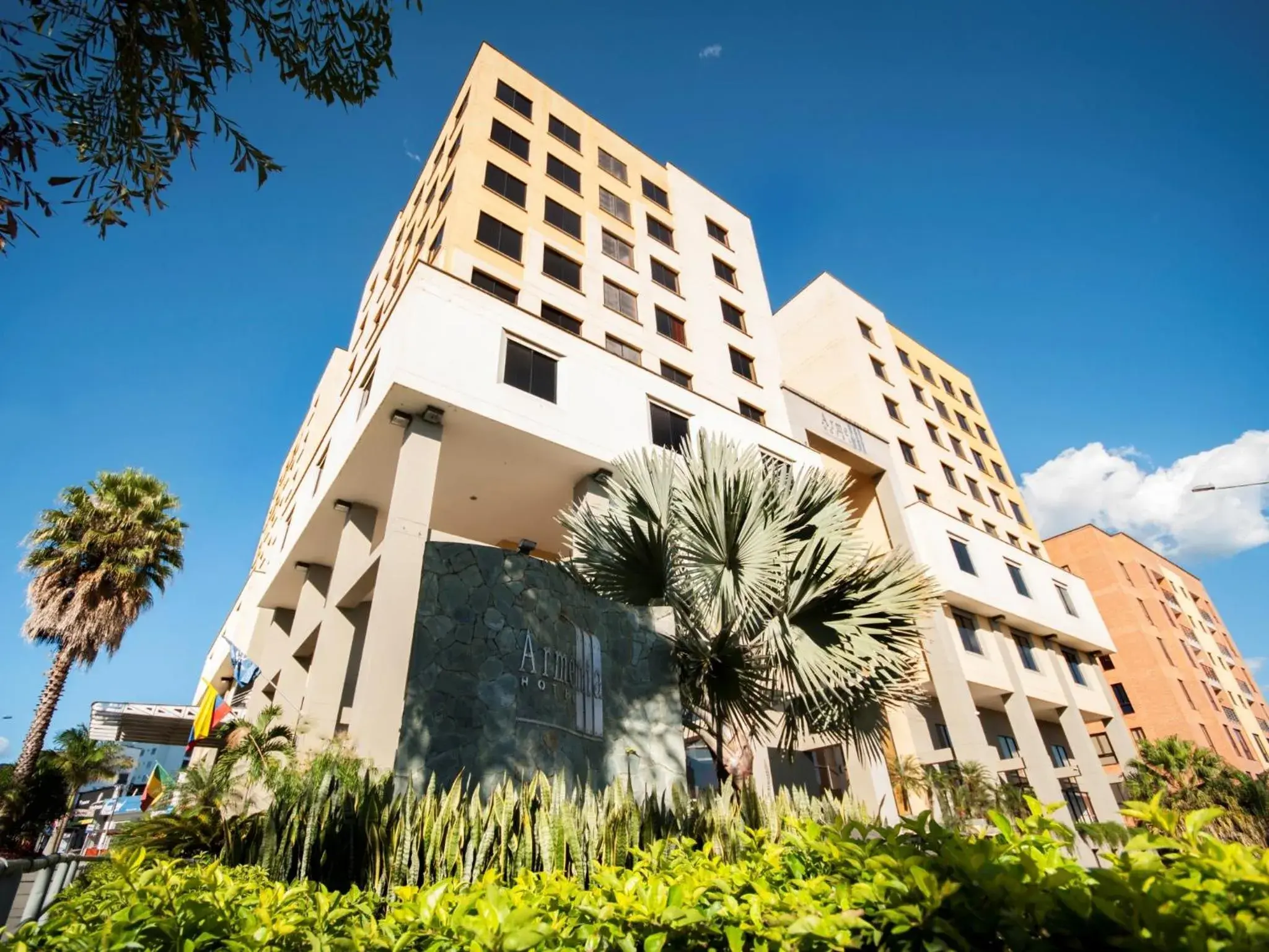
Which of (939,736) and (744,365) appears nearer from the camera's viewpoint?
(744,365)

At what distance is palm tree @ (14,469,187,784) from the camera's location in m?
18.8

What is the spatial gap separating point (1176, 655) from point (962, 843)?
184 ft

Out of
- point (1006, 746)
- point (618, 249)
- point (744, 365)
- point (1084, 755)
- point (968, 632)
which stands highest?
point (618, 249)

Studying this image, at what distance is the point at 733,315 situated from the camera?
22.8m

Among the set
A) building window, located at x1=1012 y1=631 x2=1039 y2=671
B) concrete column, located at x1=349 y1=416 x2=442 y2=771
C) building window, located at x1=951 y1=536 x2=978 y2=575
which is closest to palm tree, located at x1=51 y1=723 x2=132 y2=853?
concrete column, located at x1=349 y1=416 x2=442 y2=771

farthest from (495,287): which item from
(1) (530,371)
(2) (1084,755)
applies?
(2) (1084,755)

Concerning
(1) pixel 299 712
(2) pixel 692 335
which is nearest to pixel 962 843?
(1) pixel 299 712

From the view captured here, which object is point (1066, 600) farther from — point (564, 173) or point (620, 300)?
point (564, 173)

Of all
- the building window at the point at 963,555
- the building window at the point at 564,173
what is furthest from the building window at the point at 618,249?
the building window at the point at 963,555

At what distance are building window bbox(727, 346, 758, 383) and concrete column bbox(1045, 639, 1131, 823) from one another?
18867mm

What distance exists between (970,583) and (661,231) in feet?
57.8

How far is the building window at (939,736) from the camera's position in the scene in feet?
74.3

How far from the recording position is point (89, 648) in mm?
19281

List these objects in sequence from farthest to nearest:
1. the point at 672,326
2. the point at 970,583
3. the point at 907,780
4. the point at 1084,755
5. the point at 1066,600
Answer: the point at 1066,600 < the point at 1084,755 < the point at 970,583 < the point at 672,326 < the point at 907,780
